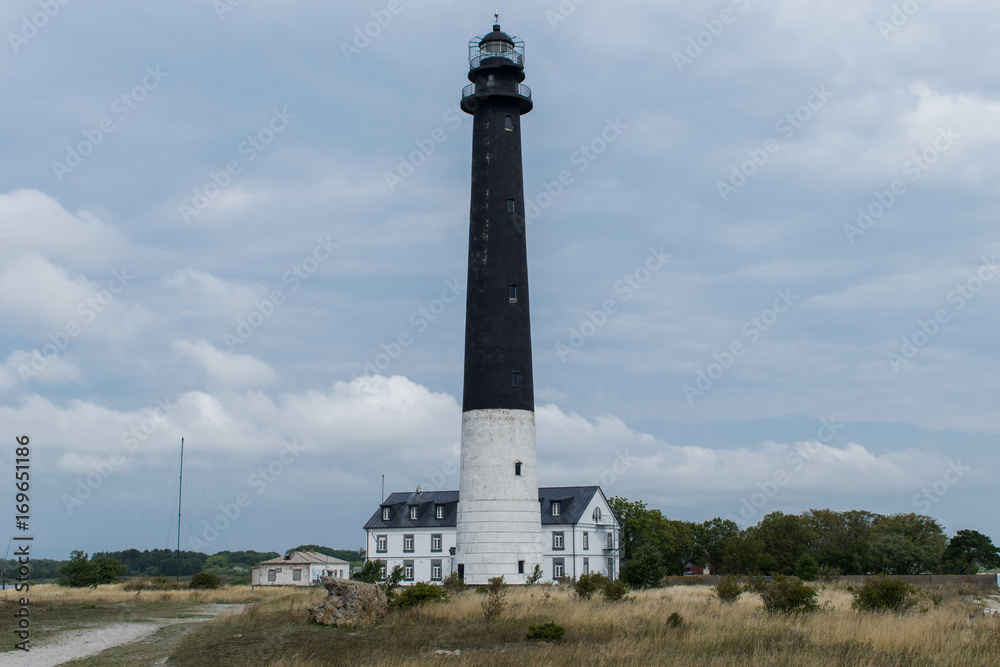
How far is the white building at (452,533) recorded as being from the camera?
5934 cm

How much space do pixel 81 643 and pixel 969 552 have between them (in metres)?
68.0

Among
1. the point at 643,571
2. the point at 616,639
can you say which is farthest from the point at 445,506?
the point at 616,639

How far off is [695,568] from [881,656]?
226ft

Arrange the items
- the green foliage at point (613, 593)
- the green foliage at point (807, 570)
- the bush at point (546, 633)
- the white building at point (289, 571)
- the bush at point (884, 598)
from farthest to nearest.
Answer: the white building at point (289, 571) → the green foliage at point (807, 570) → the green foliage at point (613, 593) → the bush at point (884, 598) → the bush at point (546, 633)

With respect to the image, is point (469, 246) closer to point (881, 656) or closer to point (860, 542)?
point (881, 656)

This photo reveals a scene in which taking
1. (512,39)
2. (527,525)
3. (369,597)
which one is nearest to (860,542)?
(527,525)

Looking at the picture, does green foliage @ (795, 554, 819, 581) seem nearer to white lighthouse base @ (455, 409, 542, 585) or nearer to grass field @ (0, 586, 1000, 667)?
white lighthouse base @ (455, 409, 542, 585)

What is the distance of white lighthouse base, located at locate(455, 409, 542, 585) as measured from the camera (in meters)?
36.2

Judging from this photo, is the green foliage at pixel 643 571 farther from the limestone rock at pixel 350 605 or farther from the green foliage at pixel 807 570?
the limestone rock at pixel 350 605

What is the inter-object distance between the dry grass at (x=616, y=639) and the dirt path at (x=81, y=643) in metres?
1.90

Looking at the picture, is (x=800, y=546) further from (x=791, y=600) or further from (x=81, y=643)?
(x=81, y=643)

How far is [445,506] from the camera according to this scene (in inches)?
2547

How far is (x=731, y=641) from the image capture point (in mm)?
17547

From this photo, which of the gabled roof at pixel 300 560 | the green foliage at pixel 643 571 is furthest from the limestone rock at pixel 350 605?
the gabled roof at pixel 300 560
